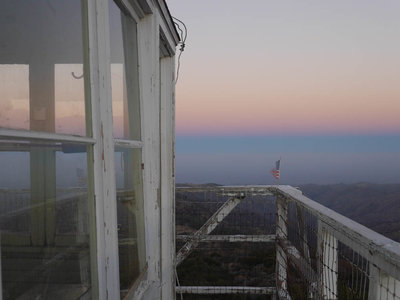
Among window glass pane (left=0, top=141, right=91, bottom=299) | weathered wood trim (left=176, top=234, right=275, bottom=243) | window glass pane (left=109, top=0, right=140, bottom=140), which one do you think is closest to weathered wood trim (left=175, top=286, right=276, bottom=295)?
weathered wood trim (left=176, top=234, right=275, bottom=243)

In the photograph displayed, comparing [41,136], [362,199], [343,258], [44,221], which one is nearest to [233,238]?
[343,258]

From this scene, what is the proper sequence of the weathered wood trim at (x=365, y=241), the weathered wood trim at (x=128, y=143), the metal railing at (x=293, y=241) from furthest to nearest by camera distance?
the weathered wood trim at (x=128, y=143) < the metal railing at (x=293, y=241) < the weathered wood trim at (x=365, y=241)

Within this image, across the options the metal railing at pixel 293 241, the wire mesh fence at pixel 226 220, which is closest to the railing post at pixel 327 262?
the metal railing at pixel 293 241

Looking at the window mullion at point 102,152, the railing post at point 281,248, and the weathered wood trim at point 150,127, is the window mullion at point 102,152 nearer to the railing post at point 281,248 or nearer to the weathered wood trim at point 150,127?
the weathered wood trim at point 150,127

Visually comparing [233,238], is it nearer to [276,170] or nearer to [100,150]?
[276,170]

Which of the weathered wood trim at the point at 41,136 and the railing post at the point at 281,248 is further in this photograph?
the railing post at the point at 281,248

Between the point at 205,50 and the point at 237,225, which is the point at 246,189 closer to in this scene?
the point at 237,225

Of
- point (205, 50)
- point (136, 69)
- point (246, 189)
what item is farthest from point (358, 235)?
point (205, 50)
